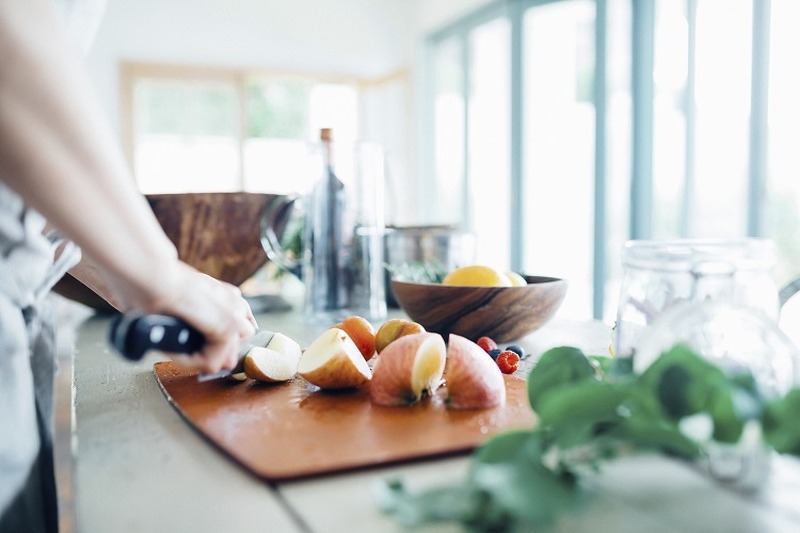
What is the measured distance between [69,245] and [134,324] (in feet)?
A: 1.03

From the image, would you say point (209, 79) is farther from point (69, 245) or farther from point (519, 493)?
point (519, 493)

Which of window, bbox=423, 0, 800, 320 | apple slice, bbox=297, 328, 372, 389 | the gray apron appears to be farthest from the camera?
window, bbox=423, 0, 800, 320

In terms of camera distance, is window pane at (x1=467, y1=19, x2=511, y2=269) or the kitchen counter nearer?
the kitchen counter

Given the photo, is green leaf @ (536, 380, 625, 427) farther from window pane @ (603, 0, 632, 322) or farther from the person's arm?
window pane @ (603, 0, 632, 322)

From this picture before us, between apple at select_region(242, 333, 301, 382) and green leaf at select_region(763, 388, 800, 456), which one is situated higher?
green leaf at select_region(763, 388, 800, 456)

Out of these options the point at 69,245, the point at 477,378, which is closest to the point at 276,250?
the point at 69,245

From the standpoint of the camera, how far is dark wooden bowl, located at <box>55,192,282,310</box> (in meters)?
1.37

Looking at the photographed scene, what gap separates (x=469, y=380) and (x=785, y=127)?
9.15 feet

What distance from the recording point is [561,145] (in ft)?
14.1

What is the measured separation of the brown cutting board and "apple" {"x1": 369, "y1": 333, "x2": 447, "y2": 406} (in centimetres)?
1

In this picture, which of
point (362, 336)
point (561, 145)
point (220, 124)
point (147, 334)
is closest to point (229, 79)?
point (220, 124)

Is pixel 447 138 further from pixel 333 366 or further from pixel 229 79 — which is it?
pixel 333 366

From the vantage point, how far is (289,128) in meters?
5.70

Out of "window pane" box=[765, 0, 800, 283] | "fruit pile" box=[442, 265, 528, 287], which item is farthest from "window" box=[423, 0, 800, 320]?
"fruit pile" box=[442, 265, 528, 287]
